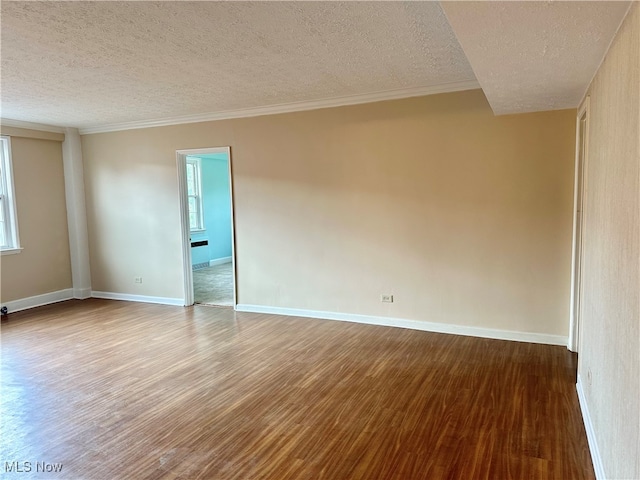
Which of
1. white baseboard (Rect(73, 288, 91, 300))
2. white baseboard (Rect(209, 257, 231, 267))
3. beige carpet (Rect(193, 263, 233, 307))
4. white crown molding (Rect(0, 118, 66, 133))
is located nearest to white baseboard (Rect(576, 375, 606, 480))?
beige carpet (Rect(193, 263, 233, 307))

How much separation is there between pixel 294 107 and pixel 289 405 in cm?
337

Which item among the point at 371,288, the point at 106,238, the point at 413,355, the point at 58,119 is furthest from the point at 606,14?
the point at 106,238

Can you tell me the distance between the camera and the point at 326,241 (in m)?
5.02

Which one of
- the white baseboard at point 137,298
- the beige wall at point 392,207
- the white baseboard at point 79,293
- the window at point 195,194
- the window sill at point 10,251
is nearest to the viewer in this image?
the beige wall at point 392,207

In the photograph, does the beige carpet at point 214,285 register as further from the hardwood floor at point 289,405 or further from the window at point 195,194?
the hardwood floor at point 289,405

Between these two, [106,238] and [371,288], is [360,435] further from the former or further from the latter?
[106,238]

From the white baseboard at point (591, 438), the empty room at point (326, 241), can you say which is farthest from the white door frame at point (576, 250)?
the white baseboard at point (591, 438)

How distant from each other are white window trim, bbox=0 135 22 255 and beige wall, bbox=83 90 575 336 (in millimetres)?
1285

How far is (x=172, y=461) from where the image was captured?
237 centimetres

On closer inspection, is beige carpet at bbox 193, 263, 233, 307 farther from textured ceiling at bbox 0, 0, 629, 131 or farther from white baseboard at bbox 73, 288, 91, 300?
textured ceiling at bbox 0, 0, 629, 131

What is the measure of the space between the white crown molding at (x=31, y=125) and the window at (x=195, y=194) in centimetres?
268

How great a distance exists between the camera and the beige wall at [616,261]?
5.03 feet

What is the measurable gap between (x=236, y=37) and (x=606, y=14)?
2098 mm

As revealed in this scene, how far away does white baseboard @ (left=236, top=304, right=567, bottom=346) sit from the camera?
4125 mm
